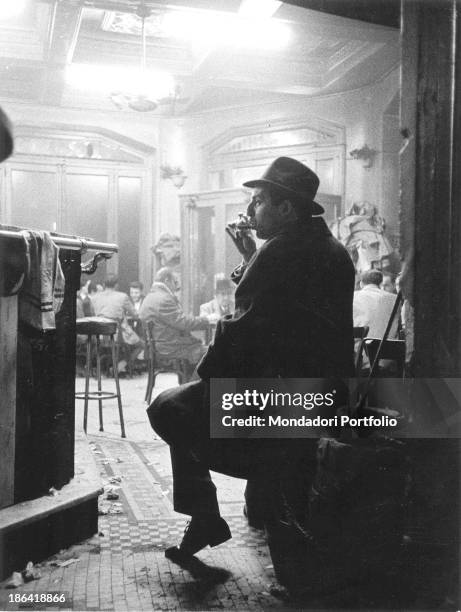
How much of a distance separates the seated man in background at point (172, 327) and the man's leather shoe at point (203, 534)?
4.08m

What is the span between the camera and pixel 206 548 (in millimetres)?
2975

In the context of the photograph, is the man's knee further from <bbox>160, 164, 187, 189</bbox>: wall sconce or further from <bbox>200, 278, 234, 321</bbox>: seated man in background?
<bbox>160, 164, 187, 189</bbox>: wall sconce

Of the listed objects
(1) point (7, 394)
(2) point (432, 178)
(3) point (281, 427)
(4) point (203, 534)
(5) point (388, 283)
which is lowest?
(4) point (203, 534)

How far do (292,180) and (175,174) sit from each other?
8.94m

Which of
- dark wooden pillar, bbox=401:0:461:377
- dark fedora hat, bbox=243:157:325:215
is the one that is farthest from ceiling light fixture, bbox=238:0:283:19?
dark wooden pillar, bbox=401:0:461:377

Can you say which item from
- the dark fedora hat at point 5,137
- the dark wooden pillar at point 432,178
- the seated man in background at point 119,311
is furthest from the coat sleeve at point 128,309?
the dark fedora hat at point 5,137

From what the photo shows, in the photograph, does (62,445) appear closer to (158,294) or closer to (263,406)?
(263,406)

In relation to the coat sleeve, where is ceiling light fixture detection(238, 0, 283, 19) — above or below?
above

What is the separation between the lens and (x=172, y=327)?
6883 mm

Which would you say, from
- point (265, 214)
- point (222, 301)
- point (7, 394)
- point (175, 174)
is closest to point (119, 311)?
point (222, 301)

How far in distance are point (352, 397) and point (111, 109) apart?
9.88 m

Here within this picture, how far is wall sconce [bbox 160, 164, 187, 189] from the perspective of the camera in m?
11.4

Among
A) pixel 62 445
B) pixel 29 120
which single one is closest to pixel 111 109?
pixel 29 120

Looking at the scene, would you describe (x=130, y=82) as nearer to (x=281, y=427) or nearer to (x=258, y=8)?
(x=258, y=8)
